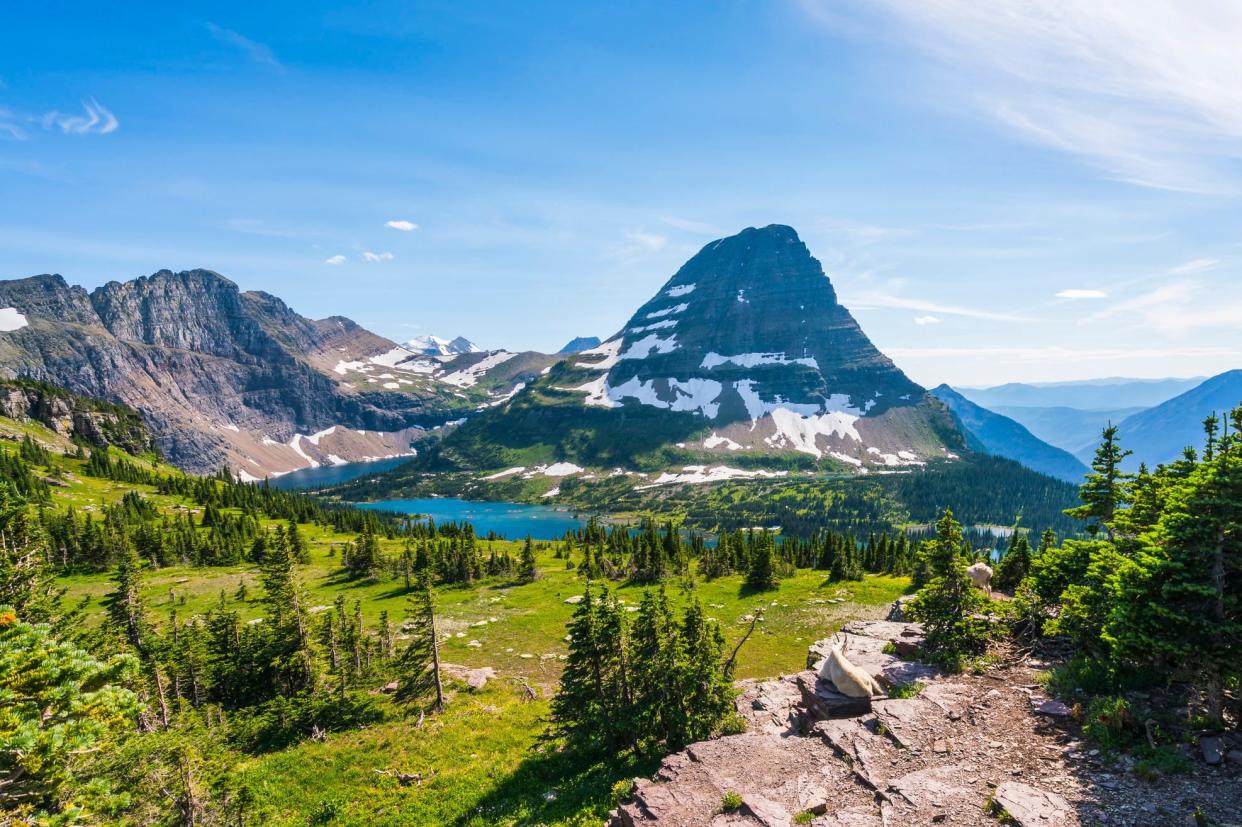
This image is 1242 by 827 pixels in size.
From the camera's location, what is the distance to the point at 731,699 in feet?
86.2

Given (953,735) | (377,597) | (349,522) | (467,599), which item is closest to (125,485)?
(349,522)

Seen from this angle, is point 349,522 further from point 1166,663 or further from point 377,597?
point 1166,663

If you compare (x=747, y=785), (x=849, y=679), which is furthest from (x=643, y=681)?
(x=849, y=679)

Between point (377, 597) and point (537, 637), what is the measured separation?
107 ft

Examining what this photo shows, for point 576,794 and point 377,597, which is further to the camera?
point 377,597

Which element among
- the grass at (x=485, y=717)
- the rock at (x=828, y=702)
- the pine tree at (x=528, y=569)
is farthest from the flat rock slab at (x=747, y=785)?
the pine tree at (x=528, y=569)

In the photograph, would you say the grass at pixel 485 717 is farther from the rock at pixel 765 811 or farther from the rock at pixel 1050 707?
the rock at pixel 1050 707

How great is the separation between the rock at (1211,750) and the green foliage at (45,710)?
32.9 meters

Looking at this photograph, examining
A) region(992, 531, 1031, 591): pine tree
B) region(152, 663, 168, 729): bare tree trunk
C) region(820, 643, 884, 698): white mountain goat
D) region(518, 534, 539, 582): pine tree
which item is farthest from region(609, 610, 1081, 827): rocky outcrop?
region(518, 534, 539, 582): pine tree

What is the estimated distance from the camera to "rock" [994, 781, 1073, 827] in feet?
51.9

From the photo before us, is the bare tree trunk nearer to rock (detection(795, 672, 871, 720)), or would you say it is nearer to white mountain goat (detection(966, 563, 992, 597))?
rock (detection(795, 672, 871, 720))

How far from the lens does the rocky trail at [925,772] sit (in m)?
16.2

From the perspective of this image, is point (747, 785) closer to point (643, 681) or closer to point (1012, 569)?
point (643, 681)

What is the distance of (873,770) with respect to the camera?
19.8 meters
